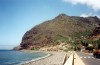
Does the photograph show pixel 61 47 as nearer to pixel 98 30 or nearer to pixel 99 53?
pixel 98 30

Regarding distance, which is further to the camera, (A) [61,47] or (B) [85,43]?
(A) [61,47]

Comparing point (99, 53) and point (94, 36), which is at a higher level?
point (94, 36)

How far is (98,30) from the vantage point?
181 metres

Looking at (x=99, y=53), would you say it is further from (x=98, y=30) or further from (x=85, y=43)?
(x=98, y=30)

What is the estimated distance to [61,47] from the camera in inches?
7067

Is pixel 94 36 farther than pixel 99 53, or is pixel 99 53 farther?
pixel 94 36

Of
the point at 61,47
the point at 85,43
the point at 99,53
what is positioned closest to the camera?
the point at 99,53

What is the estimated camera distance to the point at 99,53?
51.6 m

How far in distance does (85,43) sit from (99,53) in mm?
97012

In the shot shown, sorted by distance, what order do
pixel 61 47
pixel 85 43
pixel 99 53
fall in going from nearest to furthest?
pixel 99 53, pixel 85 43, pixel 61 47

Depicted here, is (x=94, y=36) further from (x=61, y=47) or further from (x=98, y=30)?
(x=61, y=47)

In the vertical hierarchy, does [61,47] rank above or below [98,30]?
below

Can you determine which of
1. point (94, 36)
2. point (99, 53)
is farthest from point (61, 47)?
point (99, 53)

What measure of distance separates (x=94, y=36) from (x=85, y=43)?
36.7 m
